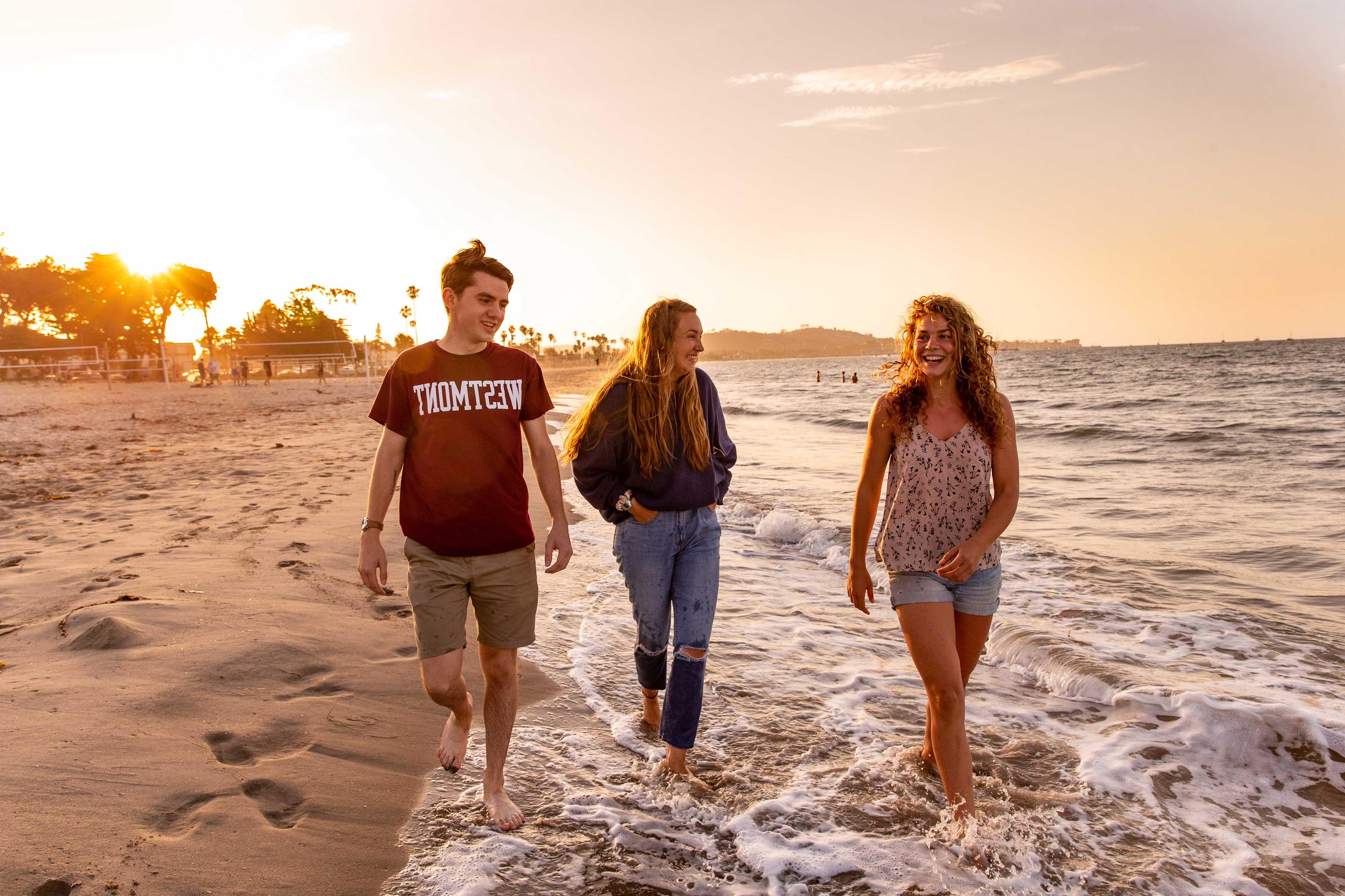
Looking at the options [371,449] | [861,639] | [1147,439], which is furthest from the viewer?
[1147,439]

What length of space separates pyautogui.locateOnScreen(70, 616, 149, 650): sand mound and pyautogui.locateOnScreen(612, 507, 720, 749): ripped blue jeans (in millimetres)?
2642

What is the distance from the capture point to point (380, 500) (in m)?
2.76

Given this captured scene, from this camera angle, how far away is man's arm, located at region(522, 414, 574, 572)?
2.84 meters

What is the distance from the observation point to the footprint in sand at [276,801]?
264 cm

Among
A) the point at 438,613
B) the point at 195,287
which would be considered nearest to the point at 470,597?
the point at 438,613

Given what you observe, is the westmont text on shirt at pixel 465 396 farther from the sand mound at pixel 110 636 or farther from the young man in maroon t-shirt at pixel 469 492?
the sand mound at pixel 110 636

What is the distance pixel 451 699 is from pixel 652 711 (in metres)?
1.15

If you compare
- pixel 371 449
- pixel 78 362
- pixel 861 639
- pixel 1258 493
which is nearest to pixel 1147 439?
pixel 1258 493

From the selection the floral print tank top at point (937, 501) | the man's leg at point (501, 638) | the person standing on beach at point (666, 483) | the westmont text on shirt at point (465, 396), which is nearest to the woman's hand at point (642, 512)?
the person standing on beach at point (666, 483)

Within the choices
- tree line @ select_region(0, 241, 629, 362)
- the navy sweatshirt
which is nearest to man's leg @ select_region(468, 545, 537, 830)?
the navy sweatshirt

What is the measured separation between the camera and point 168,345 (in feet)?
248

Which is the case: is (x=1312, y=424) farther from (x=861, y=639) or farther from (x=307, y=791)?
(x=307, y=791)

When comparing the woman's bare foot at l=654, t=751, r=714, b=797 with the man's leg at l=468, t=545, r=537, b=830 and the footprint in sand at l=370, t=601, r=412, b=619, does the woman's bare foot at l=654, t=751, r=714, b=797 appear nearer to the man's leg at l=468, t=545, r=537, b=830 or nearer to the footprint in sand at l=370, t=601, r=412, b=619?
the man's leg at l=468, t=545, r=537, b=830

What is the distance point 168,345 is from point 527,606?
294ft
